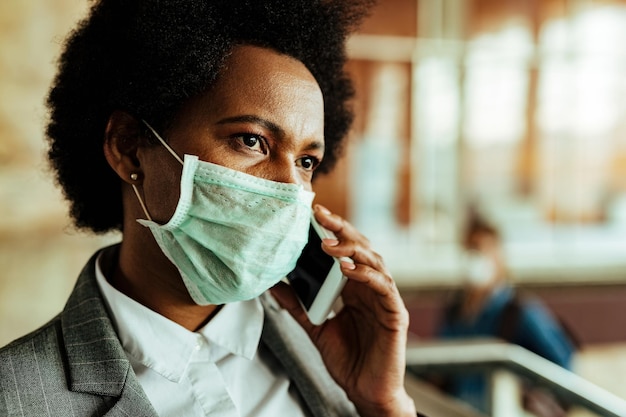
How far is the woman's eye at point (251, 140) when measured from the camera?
1237 millimetres

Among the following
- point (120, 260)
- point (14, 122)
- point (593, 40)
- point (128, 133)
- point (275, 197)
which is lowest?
point (120, 260)

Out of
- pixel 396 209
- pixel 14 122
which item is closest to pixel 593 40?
pixel 396 209

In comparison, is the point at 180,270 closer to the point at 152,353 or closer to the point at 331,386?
the point at 152,353

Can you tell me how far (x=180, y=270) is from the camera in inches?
50.1

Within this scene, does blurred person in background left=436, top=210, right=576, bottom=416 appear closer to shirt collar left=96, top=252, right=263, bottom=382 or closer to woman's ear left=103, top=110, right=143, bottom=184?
shirt collar left=96, top=252, right=263, bottom=382

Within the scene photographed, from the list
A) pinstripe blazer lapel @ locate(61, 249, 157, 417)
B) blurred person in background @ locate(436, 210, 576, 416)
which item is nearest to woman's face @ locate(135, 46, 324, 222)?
pinstripe blazer lapel @ locate(61, 249, 157, 417)

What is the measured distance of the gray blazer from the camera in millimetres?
1114

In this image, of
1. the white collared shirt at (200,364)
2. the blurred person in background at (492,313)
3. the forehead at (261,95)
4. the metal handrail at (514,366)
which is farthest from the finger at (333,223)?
the blurred person in background at (492,313)

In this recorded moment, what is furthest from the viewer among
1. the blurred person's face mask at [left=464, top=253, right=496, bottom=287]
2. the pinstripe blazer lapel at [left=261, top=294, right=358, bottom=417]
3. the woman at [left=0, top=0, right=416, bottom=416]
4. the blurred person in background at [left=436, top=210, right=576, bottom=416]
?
the blurred person's face mask at [left=464, top=253, right=496, bottom=287]

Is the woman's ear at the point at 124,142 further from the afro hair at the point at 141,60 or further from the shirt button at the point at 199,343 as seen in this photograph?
the shirt button at the point at 199,343

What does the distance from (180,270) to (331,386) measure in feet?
1.50

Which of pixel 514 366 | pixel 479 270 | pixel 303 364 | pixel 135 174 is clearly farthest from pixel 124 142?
pixel 479 270

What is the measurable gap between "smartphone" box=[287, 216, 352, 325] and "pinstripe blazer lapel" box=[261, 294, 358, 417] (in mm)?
88

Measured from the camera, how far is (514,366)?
200 centimetres
